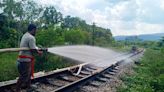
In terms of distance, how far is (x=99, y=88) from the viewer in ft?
33.4

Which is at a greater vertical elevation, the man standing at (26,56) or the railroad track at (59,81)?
the man standing at (26,56)

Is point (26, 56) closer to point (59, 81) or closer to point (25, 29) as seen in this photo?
point (59, 81)

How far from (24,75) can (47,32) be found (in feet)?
92.3

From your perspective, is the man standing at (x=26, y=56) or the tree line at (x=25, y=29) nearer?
the man standing at (x=26, y=56)

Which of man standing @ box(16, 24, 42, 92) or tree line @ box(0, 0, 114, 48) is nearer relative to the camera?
man standing @ box(16, 24, 42, 92)

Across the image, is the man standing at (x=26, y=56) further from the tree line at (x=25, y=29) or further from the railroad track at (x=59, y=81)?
the tree line at (x=25, y=29)

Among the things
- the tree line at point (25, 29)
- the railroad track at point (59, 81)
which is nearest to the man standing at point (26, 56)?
the railroad track at point (59, 81)

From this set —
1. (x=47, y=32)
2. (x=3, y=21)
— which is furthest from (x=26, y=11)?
(x=47, y=32)

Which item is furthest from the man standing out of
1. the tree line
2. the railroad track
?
the tree line

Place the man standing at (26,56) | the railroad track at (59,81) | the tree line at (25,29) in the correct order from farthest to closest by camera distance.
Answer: the tree line at (25,29)
the railroad track at (59,81)
the man standing at (26,56)

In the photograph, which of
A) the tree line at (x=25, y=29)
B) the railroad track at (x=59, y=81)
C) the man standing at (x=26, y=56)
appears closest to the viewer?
the man standing at (x=26, y=56)

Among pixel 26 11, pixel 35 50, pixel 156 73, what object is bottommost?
pixel 156 73

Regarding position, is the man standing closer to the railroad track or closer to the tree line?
the railroad track

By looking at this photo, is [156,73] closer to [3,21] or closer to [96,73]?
[96,73]
